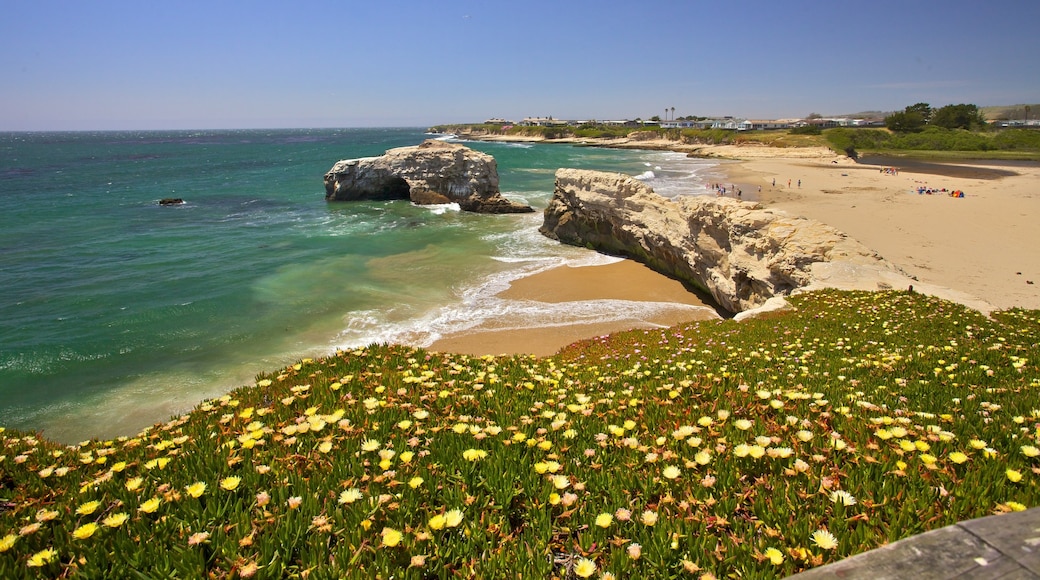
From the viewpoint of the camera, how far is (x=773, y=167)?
7688cm

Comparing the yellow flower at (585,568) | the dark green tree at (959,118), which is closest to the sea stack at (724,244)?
the yellow flower at (585,568)

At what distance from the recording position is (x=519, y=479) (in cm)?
332

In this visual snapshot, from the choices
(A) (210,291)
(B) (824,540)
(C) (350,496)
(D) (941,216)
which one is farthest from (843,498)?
(D) (941,216)

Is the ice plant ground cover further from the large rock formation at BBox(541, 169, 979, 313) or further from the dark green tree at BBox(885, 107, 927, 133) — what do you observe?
the dark green tree at BBox(885, 107, 927, 133)

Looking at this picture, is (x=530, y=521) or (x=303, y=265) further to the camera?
(x=303, y=265)

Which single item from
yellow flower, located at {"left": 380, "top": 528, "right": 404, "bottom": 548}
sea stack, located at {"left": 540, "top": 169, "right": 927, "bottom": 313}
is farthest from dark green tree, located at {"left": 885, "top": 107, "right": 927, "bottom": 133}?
yellow flower, located at {"left": 380, "top": 528, "right": 404, "bottom": 548}

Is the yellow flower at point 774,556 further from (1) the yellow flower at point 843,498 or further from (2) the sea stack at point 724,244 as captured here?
(2) the sea stack at point 724,244

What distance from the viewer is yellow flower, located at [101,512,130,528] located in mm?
2672

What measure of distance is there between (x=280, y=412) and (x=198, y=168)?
90.8 metres

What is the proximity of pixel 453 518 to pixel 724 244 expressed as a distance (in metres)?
18.2

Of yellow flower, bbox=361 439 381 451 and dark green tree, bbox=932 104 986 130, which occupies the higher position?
dark green tree, bbox=932 104 986 130

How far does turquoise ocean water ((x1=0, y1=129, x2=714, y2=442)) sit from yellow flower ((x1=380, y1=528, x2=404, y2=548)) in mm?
11997

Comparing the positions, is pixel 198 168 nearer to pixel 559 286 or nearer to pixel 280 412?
pixel 559 286

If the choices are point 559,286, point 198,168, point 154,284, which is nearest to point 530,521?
point 559,286
